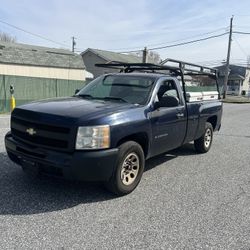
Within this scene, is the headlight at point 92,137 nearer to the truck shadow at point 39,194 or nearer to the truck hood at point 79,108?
the truck hood at point 79,108

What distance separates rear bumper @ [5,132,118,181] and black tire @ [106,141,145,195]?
13 cm

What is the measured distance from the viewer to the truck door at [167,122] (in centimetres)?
505

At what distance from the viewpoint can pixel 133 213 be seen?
392cm

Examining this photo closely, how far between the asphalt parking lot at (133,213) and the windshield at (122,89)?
4.78ft

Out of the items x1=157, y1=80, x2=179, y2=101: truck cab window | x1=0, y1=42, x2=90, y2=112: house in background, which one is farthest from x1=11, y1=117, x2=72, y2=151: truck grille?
x1=0, y1=42, x2=90, y2=112: house in background

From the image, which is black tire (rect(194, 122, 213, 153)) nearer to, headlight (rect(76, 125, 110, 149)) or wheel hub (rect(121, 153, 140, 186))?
wheel hub (rect(121, 153, 140, 186))

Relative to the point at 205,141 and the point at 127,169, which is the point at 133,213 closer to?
the point at 127,169

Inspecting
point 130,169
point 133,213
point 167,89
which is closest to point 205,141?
point 167,89

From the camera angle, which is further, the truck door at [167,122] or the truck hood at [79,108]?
the truck door at [167,122]

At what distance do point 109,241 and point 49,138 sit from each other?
1.59 m

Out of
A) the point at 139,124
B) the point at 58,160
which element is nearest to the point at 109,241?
the point at 58,160

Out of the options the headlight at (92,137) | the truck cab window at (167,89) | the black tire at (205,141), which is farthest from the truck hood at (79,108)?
the black tire at (205,141)

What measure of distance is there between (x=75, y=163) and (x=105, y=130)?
0.58 meters

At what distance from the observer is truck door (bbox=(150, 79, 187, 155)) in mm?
5055
